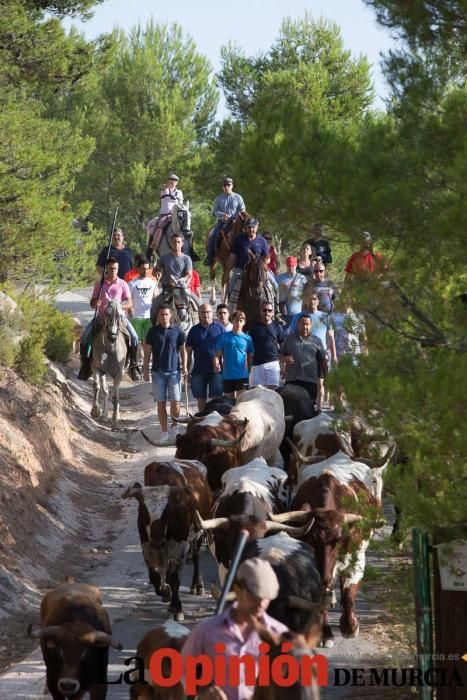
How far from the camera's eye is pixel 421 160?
30.9 feet

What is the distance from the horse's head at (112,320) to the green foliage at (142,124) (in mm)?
26203

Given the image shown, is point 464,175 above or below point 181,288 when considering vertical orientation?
below

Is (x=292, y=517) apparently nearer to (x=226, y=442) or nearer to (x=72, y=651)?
(x=72, y=651)

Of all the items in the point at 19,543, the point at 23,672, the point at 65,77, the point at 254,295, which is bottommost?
the point at 23,672

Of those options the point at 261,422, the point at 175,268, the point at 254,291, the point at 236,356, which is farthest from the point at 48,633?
the point at 175,268

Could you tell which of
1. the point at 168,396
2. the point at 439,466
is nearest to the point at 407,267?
the point at 439,466

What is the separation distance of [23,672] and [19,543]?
4.67 metres

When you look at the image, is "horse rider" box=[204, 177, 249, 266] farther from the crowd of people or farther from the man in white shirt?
the man in white shirt

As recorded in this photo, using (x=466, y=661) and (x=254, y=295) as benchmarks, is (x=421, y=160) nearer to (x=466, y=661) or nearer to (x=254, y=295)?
(x=466, y=661)

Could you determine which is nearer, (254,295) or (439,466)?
(439,466)

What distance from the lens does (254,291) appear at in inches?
915

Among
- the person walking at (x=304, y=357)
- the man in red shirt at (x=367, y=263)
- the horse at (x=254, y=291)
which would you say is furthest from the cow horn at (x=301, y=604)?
the horse at (x=254, y=291)

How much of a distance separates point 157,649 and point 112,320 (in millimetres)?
13943

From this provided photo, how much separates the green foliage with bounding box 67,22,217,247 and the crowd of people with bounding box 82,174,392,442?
2224 cm
